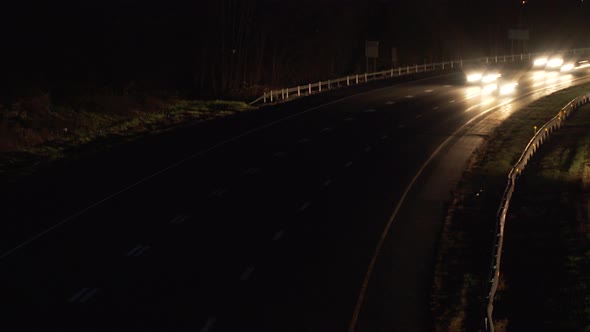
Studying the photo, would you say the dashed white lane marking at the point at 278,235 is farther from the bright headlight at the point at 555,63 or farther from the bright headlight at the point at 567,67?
the bright headlight at the point at 555,63

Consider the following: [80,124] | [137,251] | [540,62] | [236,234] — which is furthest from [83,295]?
[540,62]

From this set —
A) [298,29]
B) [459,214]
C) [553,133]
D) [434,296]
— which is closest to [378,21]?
[298,29]

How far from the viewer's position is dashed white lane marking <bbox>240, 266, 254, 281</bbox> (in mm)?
17906

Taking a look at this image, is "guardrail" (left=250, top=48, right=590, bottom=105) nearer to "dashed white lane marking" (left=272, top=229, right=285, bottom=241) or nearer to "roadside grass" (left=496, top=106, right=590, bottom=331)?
"roadside grass" (left=496, top=106, right=590, bottom=331)

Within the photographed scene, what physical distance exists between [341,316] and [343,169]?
1570 centimetres

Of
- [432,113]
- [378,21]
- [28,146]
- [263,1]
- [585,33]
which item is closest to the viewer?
[28,146]

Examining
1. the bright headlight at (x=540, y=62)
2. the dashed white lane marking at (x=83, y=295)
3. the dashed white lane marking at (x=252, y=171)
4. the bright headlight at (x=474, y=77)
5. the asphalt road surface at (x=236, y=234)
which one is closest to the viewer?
the asphalt road surface at (x=236, y=234)

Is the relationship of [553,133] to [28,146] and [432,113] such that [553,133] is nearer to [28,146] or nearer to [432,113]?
[432,113]

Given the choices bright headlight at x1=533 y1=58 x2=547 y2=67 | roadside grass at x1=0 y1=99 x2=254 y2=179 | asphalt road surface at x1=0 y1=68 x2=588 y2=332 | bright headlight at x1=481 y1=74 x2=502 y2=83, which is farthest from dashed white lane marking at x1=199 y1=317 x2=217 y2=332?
bright headlight at x1=533 y1=58 x2=547 y2=67

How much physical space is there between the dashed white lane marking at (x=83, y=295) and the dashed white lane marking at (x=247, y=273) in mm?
3151

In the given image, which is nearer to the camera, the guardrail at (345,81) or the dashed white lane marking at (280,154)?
the dashed white lane marking at (280,154)

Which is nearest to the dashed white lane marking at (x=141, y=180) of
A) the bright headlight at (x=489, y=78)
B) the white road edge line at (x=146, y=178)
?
the white road edge line at (x=146, y=178)

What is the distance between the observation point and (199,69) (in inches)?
2616

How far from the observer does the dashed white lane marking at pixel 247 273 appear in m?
17.9
